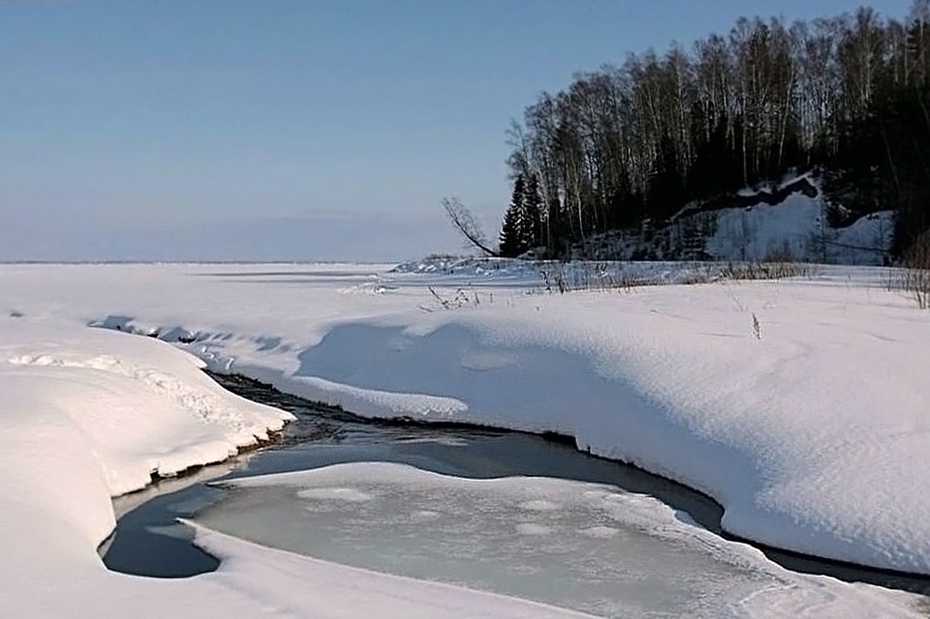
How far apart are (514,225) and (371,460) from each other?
3368 cm

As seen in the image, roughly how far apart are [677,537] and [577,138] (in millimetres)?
33796

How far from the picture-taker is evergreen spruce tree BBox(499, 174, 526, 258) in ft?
137

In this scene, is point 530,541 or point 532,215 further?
point 532,215

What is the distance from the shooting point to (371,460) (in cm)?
888

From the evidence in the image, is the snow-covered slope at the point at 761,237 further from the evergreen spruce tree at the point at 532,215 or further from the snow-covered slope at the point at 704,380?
the snow-covered slope at the point at 704,380

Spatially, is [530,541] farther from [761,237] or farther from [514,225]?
[514,225]

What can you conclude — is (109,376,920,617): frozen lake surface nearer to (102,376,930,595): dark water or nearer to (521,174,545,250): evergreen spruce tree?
(102,376,930,595): dark water

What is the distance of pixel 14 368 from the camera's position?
9695mm

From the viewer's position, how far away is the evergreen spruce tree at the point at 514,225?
1640 inches

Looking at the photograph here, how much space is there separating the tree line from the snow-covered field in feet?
51.1

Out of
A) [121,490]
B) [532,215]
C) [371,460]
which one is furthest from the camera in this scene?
[532,215]

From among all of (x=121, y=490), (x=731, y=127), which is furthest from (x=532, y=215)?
(x=121, y=490)

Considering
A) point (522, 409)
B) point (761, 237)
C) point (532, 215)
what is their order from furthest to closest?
point (532, 215), point (761, 237), point (522, 409)

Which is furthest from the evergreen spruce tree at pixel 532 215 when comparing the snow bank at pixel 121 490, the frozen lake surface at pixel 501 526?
the frozen lake surface at pixel 501 526
